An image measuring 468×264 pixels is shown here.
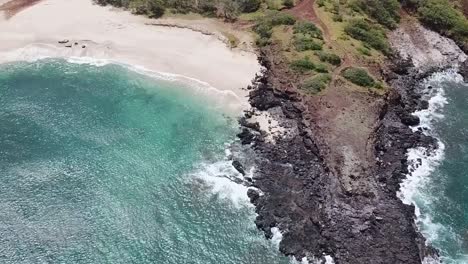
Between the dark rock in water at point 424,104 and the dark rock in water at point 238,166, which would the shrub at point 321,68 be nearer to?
the dark rock in water at point 424,104

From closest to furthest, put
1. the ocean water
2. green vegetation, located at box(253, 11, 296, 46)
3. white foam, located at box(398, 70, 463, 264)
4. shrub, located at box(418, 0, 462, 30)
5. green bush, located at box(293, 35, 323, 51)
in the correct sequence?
the ocean water
white foam, located at box(398, 70, 463, 264)
green bush, located at box(293, 35, 323, 51)
green vegetation, located at box(253, 11, 296, 46)
shrub, located at box(418, 0, 462, 30)

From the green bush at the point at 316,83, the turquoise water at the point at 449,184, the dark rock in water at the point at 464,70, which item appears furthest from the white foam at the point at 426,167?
the green bush at the point at 316,83

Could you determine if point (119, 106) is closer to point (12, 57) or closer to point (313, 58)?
point (12, 57)

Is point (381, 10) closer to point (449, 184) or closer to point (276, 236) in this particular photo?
point (449, 184)

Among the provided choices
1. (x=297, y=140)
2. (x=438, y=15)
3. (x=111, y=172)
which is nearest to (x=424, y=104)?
(x=297, y=140)

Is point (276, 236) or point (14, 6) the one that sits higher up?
point (14, 6)

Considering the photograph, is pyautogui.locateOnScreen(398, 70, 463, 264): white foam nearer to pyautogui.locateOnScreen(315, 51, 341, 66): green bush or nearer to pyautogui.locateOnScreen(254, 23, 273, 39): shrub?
Answer: pyautogui.locateOnScreen(315, 51, 341, 66): green bush

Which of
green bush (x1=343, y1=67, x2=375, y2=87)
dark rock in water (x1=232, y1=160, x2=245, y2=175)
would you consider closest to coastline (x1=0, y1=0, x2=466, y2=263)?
dark rock in water (x1=232, y1=160, x2=245, y2=175)
